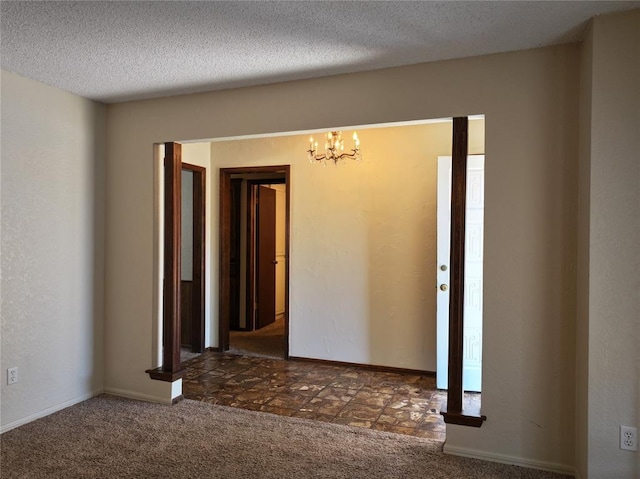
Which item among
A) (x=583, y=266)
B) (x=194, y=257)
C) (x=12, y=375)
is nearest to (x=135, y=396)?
(x=12, y=375)

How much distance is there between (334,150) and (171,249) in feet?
5.63

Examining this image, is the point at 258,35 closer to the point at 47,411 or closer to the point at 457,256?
the point at 457,256

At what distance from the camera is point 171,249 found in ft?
11.7

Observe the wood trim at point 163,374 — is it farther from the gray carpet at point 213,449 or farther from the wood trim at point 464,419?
the wood trim at point 464,419

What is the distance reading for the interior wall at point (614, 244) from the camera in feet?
7.25

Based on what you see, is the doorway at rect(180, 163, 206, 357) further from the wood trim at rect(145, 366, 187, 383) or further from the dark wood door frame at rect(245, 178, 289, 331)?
the wood trim at rect(145, 366, 187, 383)

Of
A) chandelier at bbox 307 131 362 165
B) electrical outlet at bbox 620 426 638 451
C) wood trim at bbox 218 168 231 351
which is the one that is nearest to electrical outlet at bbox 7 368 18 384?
wood trim at bbox 218 168 231 351

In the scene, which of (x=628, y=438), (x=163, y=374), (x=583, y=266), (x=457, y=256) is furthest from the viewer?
(x=163, y=374)

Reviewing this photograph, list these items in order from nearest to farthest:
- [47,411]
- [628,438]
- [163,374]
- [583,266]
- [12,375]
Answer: [628,438], [583,266], [12,375], [47,411], [163,374]

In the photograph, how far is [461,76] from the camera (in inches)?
108

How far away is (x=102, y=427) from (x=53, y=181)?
5.59 ft

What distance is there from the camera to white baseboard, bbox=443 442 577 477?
8.34ft

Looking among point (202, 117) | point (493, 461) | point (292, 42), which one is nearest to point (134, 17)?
point (292, 42)

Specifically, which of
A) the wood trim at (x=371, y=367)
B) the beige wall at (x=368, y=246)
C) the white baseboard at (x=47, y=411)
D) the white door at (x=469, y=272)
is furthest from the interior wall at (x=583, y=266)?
the white baseboard at (x=47, y=411)
